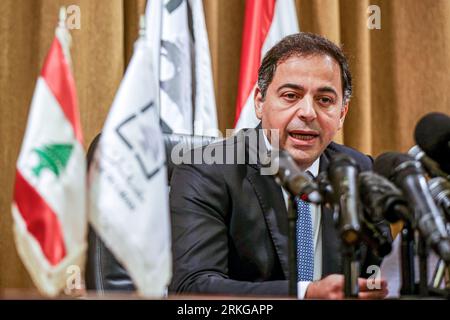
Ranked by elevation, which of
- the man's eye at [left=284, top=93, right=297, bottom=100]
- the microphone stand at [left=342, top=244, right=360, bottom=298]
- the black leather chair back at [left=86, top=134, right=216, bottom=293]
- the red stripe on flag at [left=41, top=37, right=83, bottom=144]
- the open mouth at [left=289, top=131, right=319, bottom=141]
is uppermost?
the man's eye at [left=284, top=93, right=297, bottom=100]

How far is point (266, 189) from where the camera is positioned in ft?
8.52

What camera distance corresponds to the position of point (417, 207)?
1375 mm

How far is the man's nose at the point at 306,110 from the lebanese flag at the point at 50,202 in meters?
1.14

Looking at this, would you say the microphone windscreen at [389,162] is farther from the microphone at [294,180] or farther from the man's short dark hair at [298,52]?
the man's short dark hair at [298,52]

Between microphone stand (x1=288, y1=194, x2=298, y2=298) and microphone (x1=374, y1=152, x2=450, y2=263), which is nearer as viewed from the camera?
microphone (x1=374, y1=152, x2=450, y2=263)

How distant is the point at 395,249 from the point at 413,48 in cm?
180

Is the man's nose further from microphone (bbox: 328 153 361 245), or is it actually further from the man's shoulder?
microphone (bbox: 328 153 361 245)

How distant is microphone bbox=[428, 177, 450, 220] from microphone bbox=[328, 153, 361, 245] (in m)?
0.17

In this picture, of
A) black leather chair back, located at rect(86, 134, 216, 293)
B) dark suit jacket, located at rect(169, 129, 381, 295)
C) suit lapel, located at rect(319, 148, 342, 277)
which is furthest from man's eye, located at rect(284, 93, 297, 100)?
black leather chair back, located at rect(86, 134, 216, 293)

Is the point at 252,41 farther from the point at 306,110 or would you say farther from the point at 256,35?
the point at 306,110

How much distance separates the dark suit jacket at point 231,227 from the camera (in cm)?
236

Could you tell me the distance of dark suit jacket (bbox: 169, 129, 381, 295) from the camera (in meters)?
2.36

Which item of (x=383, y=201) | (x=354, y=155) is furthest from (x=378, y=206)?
(x=354, y=155)

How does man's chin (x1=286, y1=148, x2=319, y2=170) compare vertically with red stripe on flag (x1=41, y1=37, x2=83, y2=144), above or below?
below
